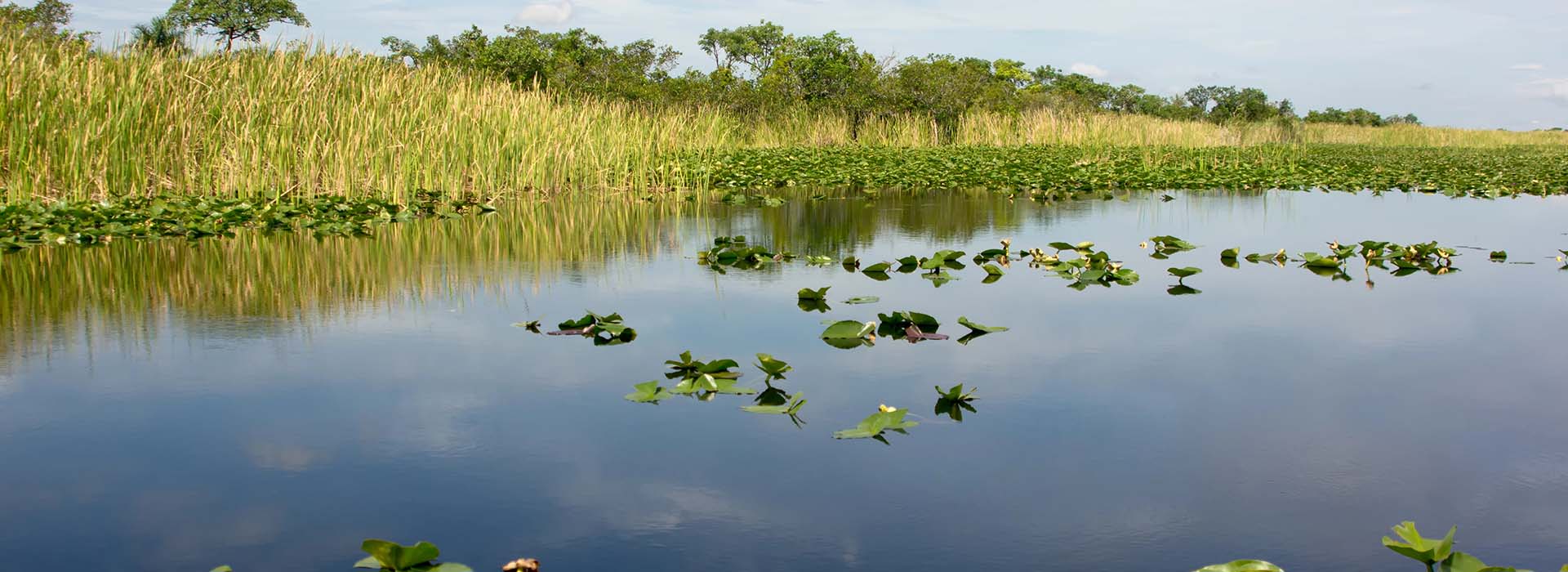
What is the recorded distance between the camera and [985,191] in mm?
14094

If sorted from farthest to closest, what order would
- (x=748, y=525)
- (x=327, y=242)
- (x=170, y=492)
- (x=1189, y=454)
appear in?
1. (x=327, y=242)
2. (x=1189, y=454)
3. (x=170, y=492)
4. (x=748, y=525)

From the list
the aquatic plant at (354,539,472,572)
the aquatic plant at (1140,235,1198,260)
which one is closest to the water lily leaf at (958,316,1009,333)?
the aquatic plant at (354,539,472,572)

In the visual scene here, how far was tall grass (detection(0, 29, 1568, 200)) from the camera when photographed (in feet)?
30.3

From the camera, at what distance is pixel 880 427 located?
3.23m

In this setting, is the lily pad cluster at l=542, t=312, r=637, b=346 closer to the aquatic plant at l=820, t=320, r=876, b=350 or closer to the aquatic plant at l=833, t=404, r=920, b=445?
the aquatic plant at l=820, t=320, r=876, b=350

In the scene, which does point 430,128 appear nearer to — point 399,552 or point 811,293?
point 811,293

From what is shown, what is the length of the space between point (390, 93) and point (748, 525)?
32.8ft

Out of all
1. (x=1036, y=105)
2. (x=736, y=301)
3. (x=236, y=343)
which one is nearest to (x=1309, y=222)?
(x=736, y=301)

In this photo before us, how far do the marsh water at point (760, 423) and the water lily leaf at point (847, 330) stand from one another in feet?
0.30

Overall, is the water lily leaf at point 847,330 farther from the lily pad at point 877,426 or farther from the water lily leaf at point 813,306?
the lily pad at point 877,426

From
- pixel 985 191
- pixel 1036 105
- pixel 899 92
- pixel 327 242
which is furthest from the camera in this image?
pixel 1036 105

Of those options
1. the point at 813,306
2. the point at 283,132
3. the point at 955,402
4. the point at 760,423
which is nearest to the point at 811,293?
the point at 813,306

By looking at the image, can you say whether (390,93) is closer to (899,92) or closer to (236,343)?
(236,343)

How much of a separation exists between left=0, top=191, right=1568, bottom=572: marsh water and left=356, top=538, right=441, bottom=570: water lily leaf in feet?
0.37
